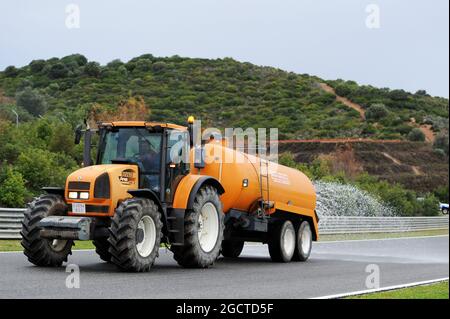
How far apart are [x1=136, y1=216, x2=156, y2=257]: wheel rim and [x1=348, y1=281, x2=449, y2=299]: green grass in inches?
165

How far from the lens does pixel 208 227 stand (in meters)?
16.6

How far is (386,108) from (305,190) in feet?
241

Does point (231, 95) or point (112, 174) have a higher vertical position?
point (231, 95)

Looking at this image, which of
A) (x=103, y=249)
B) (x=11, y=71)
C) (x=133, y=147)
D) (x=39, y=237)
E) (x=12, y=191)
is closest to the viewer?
(x=39, y=237)

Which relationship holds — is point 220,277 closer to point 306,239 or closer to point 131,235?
point 131,235

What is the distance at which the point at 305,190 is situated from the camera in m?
20.8

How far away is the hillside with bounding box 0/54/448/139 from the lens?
247ft

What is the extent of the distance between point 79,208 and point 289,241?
660cm

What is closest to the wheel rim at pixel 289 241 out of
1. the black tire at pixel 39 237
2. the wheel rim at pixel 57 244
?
the wheel rim at pixel 57 244

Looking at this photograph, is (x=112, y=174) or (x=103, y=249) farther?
(x=103, y=249)

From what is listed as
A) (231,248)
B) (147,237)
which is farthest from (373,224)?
(147,237)

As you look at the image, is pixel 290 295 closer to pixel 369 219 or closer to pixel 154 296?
pixel 154 296

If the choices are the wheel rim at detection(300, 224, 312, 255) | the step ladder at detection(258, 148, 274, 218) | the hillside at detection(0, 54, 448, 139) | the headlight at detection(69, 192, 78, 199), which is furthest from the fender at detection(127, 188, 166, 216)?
the hillside at detection(0, 54, 448, 139)

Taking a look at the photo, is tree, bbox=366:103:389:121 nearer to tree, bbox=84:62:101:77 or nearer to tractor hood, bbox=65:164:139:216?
tree, bbox=84:62:101:77
